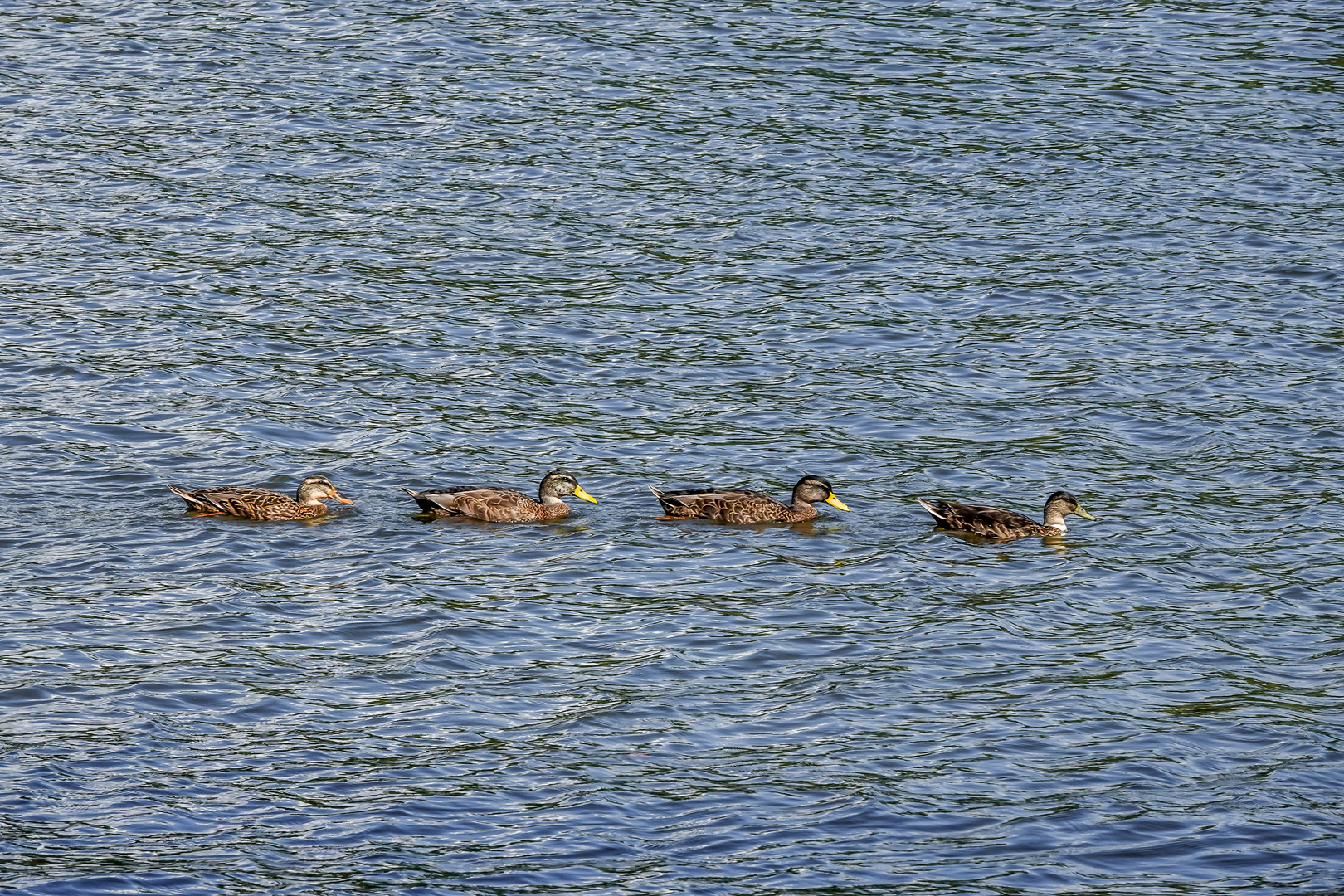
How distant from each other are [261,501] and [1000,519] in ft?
22.1

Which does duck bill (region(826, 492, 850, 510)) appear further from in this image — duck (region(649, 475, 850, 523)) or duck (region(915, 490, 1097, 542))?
duck (region(915, 490, 1097, 542))

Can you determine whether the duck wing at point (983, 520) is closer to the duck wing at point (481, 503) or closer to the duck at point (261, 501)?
the duck wing at point (481, 503)

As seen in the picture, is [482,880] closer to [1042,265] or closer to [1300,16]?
[1042,265]

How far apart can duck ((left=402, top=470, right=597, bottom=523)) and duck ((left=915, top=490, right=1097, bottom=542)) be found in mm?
3367

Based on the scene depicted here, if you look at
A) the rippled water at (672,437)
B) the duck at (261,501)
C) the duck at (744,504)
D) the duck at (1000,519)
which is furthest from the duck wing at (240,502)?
the duck at (1000,519)

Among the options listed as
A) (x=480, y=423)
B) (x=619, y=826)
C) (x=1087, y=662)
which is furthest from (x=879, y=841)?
(x=480, y=423)

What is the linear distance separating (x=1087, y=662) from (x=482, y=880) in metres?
5.64

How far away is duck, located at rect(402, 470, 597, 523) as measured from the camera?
55.8ft

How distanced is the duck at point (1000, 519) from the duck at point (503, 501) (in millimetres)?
3367

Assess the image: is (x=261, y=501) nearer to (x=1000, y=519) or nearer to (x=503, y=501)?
(x=503, y=501)

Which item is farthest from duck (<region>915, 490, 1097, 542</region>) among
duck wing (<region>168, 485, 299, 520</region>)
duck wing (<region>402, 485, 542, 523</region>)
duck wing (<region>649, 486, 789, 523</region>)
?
duck wing (<region>168, 485, 299, 520</region>)

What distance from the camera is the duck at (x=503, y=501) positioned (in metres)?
17.0

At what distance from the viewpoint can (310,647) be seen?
560 inches

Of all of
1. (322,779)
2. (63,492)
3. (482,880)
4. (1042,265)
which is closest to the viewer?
(482,880)
